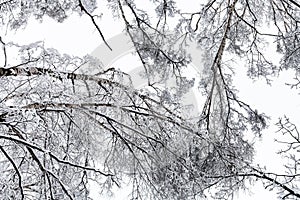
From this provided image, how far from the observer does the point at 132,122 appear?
530 cm

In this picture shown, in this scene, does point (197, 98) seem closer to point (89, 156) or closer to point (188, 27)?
point (188, 27)

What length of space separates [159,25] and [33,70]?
2.33 metres

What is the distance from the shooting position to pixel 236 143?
5.77 meters

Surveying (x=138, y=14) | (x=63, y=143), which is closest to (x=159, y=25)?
(x=138, y=14)

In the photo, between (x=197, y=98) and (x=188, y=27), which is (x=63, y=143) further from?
(x=197, y=98)

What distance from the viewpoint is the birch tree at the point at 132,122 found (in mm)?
4527

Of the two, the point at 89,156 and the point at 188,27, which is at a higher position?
the point at 188,27

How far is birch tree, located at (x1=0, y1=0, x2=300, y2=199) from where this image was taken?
4527 mm

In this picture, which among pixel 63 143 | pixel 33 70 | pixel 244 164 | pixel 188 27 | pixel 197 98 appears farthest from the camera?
pixel 197 98

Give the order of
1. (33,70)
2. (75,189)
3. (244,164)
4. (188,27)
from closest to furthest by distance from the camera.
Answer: (33,70) → (75,189) → (244,164) → (188,27)

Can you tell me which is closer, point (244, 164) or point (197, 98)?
point (244, 164)

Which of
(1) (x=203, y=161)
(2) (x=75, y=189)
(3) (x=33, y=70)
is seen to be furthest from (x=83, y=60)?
(1) (x=203, y=161)

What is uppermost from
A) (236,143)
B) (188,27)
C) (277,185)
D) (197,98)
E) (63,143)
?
(197,98)

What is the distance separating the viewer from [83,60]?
5008mm
